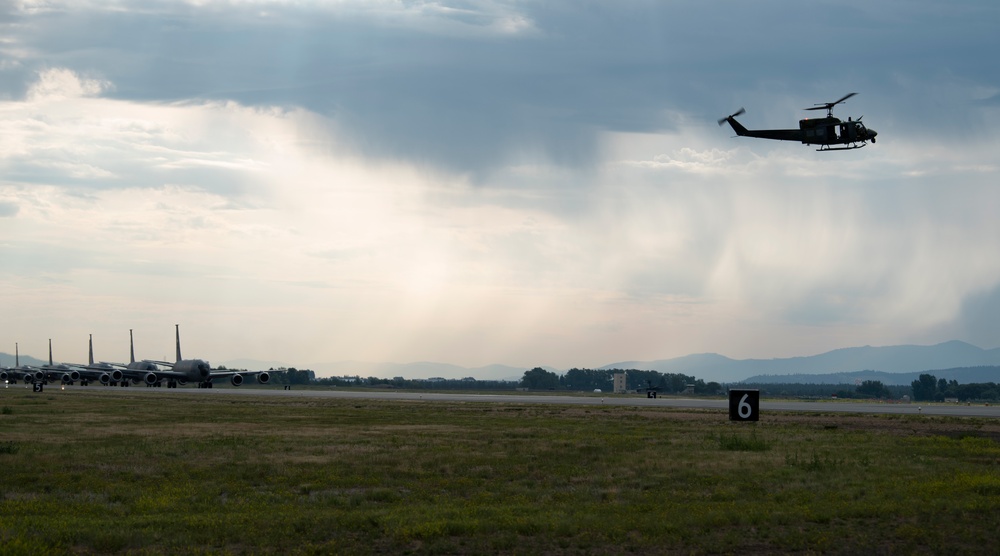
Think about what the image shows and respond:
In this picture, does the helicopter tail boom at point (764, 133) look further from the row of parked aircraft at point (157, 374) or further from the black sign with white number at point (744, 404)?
the row of parked aircraft at point (157, 374)

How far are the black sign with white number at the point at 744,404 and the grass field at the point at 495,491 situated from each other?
1852 mm

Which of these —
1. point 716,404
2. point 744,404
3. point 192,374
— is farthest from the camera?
point 192,374

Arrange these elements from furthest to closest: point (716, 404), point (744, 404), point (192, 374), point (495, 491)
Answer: point (192, 374)
point (716, 404)
point (744, 404)
point (495, 491)

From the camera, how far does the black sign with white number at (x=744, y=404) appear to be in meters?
46.5

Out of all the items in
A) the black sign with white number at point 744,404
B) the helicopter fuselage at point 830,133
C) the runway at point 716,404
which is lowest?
the runway at point 716,404

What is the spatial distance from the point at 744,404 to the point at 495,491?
25869 mm

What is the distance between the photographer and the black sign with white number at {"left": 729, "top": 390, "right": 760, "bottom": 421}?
46469 mm

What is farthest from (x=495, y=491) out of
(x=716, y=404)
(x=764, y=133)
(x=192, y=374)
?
(x=192, y=374)

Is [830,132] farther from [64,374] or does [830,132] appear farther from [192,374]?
[64,374]

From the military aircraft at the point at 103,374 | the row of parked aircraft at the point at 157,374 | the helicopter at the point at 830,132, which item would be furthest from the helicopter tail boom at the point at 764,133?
the military aircraft at the point at 103,374

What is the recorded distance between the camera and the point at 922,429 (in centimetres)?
4800

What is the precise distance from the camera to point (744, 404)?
153 ft

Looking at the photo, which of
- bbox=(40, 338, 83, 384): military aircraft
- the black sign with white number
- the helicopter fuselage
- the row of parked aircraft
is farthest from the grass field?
bbox=(40, 338, 83, 384): military aircraft

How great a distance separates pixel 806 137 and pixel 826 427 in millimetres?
19675
